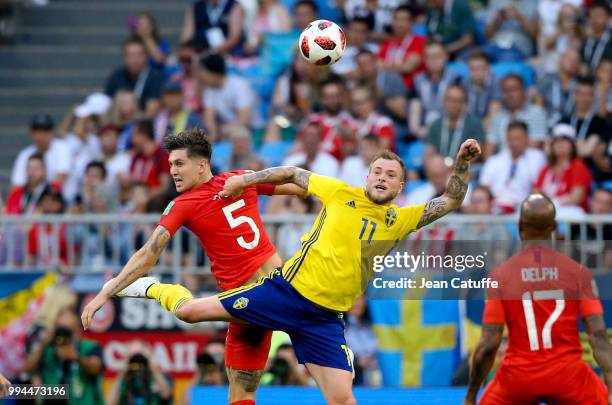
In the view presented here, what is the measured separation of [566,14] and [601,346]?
8.47 m

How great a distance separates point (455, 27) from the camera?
17125mm

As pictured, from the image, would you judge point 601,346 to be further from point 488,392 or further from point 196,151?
point 196,151

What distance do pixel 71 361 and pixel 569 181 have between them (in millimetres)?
5714

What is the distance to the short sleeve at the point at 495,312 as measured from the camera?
873 cm

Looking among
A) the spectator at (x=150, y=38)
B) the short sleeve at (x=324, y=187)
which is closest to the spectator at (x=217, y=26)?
the spectator at (x=150, y=38)

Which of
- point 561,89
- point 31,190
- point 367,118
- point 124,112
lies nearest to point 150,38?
point 124,112

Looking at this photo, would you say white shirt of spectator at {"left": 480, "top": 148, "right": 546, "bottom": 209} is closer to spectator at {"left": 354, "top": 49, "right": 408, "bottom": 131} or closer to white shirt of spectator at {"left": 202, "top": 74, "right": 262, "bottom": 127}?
spectator at {"left": 354, "top": 49, "right": 408, "bottom": 131}

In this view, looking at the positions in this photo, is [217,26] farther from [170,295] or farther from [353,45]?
[170,295]

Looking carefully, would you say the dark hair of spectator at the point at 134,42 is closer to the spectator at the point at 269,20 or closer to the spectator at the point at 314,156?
the spectator at the point at 269,20

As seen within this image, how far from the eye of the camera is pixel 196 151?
9.97 m

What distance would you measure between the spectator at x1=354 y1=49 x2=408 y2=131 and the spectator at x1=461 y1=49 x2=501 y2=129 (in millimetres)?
798

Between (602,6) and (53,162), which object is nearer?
(602,6)

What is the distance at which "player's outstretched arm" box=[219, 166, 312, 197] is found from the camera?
9508 millimetres

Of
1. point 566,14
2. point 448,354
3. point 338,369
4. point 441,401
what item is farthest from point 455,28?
point 338,369
